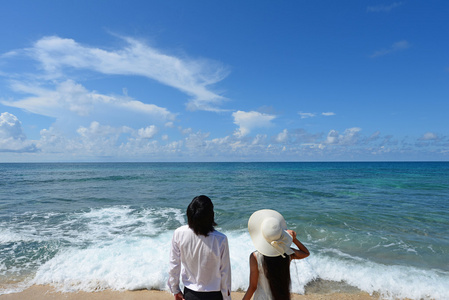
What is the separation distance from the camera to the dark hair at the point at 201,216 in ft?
7.72

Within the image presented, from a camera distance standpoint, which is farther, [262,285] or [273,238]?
[262,285]

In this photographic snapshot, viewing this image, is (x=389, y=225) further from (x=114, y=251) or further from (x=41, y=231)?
(x=41, y=231)

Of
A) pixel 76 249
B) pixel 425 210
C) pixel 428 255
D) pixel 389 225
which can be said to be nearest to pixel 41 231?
pixel 76 249

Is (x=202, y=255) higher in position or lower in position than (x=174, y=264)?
higher

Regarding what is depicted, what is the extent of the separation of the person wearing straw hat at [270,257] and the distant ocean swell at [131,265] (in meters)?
2.15

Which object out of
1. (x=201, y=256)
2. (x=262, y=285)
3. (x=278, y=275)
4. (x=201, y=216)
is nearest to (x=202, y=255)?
(x=201, y=256)

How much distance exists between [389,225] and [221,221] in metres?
6.93

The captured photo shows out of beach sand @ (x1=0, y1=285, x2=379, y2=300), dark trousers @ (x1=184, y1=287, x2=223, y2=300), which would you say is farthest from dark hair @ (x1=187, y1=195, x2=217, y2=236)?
beach sand @ (x1=0, y1=285, x2=379, y2=300)

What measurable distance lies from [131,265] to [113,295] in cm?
110

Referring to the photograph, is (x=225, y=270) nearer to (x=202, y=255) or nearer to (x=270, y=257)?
(x=202, y=255)

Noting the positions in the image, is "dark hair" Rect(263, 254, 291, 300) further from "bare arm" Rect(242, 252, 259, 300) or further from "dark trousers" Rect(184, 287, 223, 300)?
"dark trousers" Rect(184, 287, 223, 300)

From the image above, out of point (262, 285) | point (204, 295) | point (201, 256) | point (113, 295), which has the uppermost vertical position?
point (201, 256)

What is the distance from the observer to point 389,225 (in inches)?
398

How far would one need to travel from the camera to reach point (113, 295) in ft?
16.7
